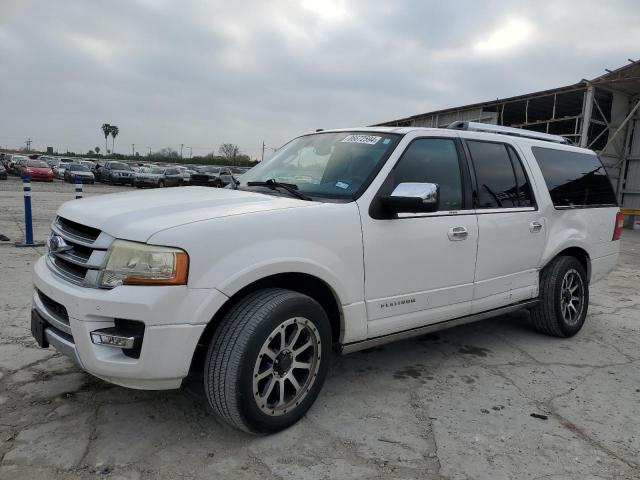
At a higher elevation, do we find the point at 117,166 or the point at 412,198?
the point at 117,166

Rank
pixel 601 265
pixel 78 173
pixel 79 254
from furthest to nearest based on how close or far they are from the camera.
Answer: pixel 78 173 → pixel 601 265 → pixel 79 254

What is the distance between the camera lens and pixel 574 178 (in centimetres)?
481

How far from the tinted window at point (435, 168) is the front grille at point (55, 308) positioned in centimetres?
208

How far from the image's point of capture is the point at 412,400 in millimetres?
3307

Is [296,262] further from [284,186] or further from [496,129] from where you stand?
[496,129]

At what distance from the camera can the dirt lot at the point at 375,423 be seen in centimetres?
250

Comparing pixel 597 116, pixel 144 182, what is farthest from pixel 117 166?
pixel 597 116

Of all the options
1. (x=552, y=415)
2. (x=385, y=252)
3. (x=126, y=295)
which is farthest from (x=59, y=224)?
(x=552, y=415)

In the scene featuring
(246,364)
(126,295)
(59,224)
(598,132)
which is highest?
(598,132)

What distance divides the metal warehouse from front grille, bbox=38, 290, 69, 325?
18.9 metres

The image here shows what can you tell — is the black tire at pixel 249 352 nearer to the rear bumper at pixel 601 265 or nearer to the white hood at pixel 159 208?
Result: the white hood at pixel 159 208

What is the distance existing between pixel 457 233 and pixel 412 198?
742mm

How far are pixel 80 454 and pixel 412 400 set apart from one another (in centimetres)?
199

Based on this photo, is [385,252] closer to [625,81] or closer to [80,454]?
[80,454]
